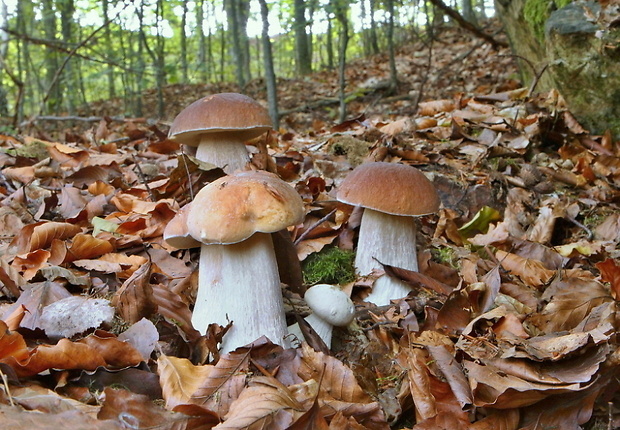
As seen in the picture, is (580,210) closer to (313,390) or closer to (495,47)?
(313,390)

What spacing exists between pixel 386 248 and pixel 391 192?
412mm

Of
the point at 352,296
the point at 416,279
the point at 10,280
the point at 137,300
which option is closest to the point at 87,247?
the point at 10,280

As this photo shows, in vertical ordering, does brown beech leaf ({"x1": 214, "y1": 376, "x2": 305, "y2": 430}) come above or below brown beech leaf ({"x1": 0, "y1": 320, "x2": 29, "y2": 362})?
below

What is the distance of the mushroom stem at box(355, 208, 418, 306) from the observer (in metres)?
2.75

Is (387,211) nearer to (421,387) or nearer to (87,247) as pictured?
(421,387)

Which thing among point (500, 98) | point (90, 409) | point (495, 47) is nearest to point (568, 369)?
point (90, 409)

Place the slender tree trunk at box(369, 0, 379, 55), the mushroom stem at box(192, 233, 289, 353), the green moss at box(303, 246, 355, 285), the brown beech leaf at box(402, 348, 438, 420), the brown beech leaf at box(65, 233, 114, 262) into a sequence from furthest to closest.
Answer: the slender tree trunk at box(369, 0, 379, 55), the green moss at box(303, 246, 355, 285), the brown beech leaf at box(65, 233, 114, 262), the mushroom stem at box(192, 233, 289, 353), the brown beech leaf at box(402, 348, 438, 420)

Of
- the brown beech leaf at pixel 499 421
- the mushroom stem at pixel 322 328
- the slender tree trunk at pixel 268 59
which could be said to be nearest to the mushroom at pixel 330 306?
the mushroom stem at pixel 322 328

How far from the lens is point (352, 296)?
9.25 feet

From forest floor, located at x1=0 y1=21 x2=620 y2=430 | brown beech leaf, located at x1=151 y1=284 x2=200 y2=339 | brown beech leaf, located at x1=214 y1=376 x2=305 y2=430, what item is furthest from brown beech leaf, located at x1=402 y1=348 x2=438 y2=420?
brown beech leaf, located at x1=151 y1=284 x2=200 y2=339

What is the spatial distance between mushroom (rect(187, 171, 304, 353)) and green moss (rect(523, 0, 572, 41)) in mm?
5112

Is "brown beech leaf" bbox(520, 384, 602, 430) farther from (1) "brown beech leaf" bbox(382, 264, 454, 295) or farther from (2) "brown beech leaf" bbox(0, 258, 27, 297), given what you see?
(2) "brown beech leaf" bbox(0, 258, 27, 297)

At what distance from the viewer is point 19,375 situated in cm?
171

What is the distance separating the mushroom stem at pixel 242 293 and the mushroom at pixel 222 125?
137 centimetres
